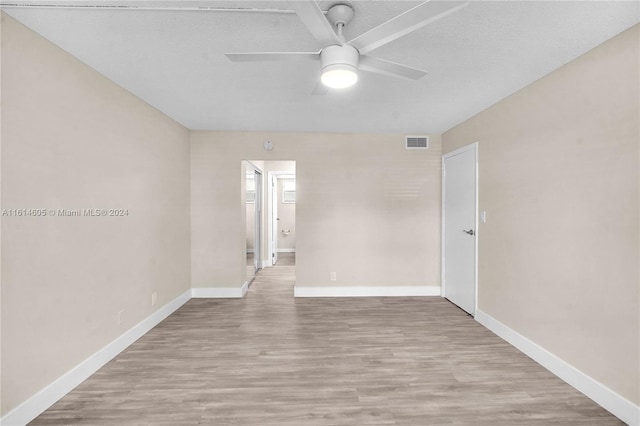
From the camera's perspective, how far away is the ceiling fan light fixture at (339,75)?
1428mm

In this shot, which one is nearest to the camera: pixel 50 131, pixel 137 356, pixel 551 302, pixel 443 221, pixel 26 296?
pixel 26 296

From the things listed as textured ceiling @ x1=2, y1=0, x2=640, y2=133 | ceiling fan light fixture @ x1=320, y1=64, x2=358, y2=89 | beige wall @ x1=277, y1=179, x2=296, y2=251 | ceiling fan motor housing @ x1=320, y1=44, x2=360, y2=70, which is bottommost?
beige wall @ x1=277, y1=179, x2=296, y2=251

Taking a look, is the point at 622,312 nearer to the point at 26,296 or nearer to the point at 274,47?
the point at 274,47

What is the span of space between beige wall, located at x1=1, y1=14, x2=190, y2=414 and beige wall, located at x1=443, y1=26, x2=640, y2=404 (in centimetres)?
358

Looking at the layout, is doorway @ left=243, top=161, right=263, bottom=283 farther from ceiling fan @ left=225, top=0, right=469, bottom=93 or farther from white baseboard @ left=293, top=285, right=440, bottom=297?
ceiling fan @ left=225, top=0, right=469, bottom=93

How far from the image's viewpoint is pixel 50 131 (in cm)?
189


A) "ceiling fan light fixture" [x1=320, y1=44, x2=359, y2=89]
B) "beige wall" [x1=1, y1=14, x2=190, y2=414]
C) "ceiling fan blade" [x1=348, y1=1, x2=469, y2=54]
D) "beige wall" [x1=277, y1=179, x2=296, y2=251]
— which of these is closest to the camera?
"ceiling fan blade" [x1=348, y1=1, x2=469, y2=54]

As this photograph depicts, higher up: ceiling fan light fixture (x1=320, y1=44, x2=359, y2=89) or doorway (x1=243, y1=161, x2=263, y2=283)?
ceiling fan light fixture (x1=320, y1=44, x2=359, y2=89)

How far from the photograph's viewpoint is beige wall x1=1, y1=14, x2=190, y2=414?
1672mm

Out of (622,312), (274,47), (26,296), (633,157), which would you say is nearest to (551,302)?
(622,312)

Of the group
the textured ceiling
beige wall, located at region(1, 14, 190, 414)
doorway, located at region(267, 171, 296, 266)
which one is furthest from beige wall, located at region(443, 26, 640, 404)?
doorway, located at region(267, 171, 296, 266)

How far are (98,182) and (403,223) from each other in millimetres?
3541

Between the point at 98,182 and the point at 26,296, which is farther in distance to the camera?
the point at 98,182

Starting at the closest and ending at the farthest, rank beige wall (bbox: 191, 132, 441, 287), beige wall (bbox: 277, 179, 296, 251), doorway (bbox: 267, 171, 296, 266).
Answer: beige wall (bbox: 191, 132, 441, 287), doorway (bbox: 267, 171, 296, 266), beige wall (bbox: 277, 179, 296, 251)
